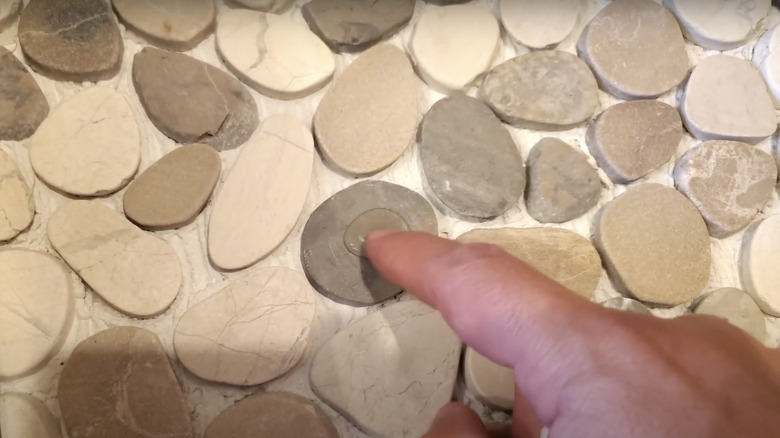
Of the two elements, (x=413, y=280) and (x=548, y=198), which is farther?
(x=548, y=198)

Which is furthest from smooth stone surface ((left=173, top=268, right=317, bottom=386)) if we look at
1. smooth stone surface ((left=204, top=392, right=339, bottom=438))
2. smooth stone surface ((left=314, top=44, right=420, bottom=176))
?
smooth stone surface ((left=314, top=44, right=420, bottom=176))

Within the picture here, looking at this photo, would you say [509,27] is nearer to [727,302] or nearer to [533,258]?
[533,258]

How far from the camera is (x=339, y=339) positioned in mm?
641

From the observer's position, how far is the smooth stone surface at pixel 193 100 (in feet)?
2.23

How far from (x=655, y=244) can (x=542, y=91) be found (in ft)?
0.70

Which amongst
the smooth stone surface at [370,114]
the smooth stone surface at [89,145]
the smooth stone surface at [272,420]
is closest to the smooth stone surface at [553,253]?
the smooth stone surface at [370,114]

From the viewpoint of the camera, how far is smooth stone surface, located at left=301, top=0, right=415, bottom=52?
73 cm

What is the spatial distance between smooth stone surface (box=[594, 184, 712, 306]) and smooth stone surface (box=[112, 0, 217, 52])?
50cm

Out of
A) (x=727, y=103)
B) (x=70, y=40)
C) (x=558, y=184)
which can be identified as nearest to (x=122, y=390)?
(x=70, y=40)

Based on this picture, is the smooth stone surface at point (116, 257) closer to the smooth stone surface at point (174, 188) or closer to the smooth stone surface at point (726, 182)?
the smooth stone surface at point (174, 188)

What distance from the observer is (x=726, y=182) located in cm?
74

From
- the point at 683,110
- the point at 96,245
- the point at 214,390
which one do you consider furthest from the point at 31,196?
the point at 683,110

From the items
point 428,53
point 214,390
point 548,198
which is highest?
point 428,53

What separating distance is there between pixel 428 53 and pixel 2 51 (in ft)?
1.50
